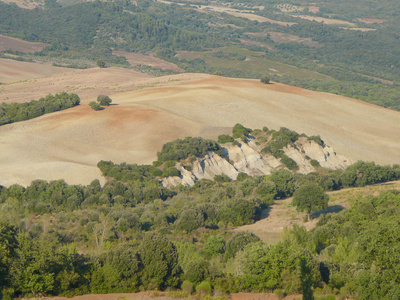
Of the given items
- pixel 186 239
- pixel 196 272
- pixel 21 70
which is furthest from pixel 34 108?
pixel 21 70

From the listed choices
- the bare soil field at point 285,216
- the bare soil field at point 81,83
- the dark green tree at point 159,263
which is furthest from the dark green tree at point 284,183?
the bare soil field at point 81,83

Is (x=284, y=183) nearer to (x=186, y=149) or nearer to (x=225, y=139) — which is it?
(x=186, y=149)

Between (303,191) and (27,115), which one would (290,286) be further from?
(27,115)

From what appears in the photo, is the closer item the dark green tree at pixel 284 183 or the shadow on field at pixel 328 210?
the shadow on field at pixel 328 210

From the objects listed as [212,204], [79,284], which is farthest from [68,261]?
[212,204]

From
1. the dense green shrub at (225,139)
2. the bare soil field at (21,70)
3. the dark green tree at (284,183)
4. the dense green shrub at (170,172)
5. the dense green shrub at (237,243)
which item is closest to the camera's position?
the dense green shrub at (237,243)

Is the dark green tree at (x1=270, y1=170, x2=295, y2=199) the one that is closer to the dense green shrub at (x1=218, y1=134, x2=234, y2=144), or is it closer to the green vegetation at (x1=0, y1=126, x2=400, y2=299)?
the green vegetation at (x1=0, y1=126, x2=400, y2=299)

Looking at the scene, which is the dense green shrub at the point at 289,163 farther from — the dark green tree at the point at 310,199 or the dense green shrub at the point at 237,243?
the dense green shrub at the point at 237,243
